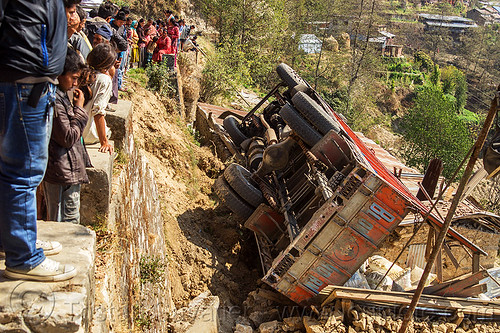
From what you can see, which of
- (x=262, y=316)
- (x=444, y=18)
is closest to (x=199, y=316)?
(x=262, y=316)

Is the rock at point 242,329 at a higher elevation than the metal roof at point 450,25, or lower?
lower

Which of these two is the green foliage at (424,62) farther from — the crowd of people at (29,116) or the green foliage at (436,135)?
the crowd of people at (29,116)

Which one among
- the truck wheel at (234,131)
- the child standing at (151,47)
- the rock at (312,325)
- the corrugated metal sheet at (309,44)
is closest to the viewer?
the rock at (312,325)

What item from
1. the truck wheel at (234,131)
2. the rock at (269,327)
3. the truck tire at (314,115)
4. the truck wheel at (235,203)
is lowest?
the rock at (269,327)

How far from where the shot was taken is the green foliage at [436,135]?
3114cm

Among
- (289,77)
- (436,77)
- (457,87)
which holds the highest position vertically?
(436,77)

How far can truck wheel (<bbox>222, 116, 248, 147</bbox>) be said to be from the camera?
11.1m

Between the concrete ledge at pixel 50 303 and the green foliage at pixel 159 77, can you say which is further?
the green foliage at pixel 159 77

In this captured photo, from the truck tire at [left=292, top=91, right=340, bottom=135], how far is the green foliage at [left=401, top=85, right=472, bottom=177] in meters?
26.3

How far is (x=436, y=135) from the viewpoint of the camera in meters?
31.9

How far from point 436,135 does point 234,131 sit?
25.1 m

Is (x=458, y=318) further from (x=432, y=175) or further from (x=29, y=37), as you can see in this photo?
(x=29, y=37)

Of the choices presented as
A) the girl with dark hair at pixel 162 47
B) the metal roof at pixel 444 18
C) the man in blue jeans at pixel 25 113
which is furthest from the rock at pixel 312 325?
the metal roof at pixel 444 18

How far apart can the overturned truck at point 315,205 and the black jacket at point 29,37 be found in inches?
177
